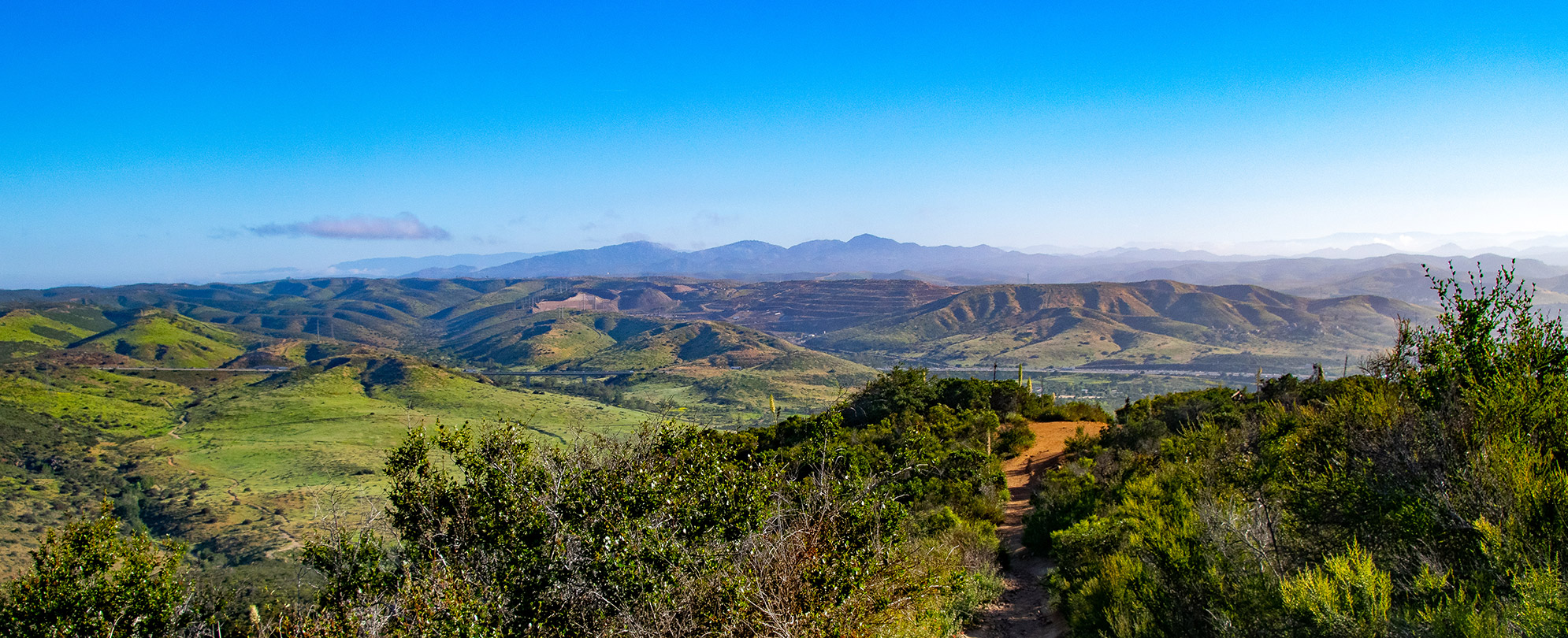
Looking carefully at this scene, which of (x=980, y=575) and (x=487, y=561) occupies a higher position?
(x=487, y=561)

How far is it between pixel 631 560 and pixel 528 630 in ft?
3.52

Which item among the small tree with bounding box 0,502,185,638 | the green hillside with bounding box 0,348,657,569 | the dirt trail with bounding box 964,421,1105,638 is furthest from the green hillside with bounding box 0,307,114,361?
the dirt trail with bounding box 964,421,1105,638

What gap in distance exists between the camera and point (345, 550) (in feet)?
28.1

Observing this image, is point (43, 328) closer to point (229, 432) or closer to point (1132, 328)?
point (229, 432)

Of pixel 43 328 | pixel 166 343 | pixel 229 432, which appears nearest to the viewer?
pixel 229 432

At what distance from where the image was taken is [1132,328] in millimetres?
167125

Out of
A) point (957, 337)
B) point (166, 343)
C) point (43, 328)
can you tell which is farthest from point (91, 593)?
point (43, 328)

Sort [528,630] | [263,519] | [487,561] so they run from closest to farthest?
[528,630] → [487,561] → [263,519]

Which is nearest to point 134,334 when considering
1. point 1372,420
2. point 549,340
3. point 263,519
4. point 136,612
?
point 549,340

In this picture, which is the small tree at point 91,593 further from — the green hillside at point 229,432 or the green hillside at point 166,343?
the green hillside at point 166,343

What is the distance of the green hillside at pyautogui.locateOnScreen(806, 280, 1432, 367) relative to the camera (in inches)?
5615

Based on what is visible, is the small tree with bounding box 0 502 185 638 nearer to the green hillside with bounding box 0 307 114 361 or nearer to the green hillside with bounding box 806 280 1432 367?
the green hillside with bounding box 806 280 1432 367

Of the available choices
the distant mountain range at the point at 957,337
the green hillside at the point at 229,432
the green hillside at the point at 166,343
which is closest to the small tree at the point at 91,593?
the green hillside at the point at 229,432

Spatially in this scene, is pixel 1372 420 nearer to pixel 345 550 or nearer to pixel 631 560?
pixel 631 560
